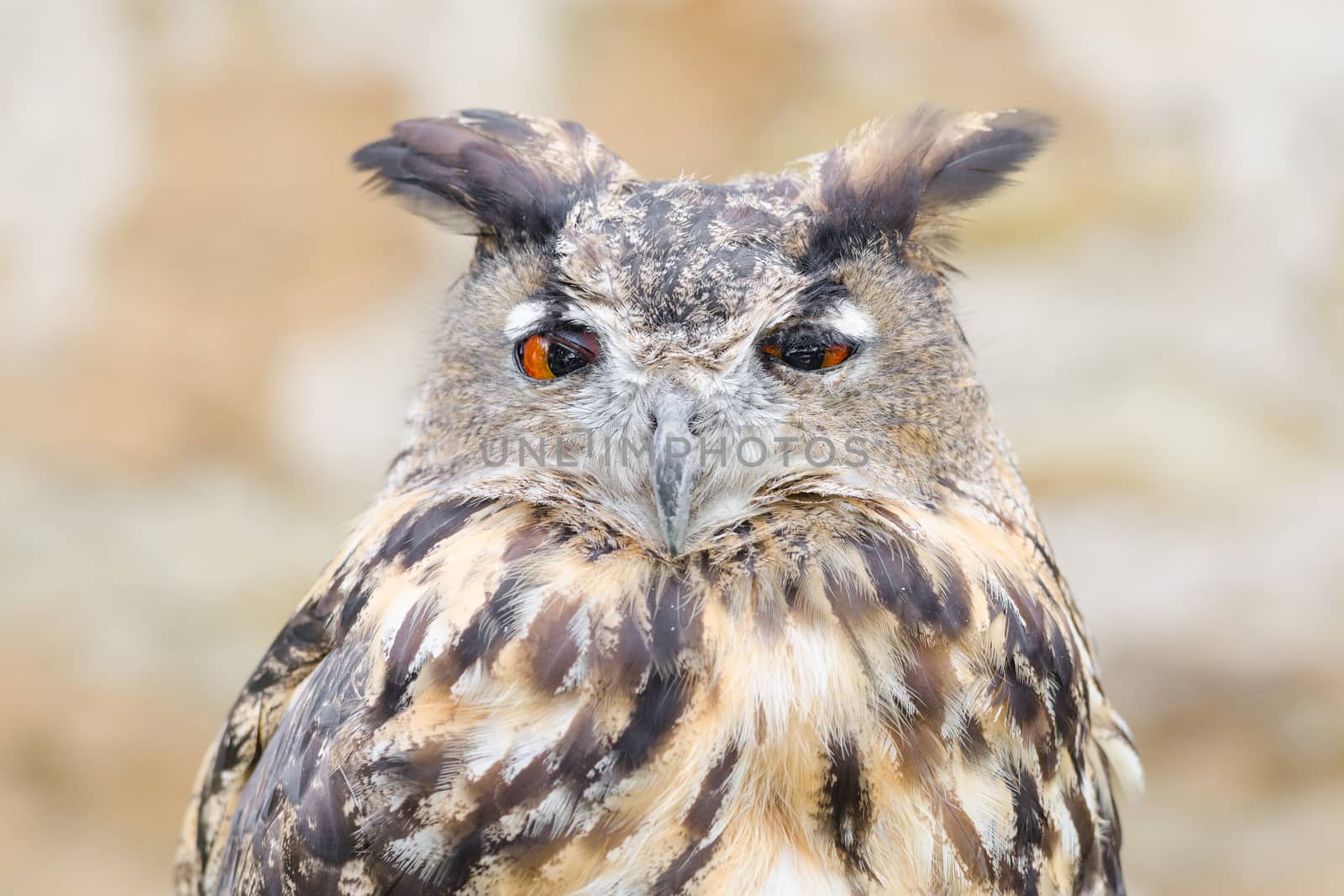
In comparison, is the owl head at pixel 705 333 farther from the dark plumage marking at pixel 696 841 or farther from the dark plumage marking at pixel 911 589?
the dark plumage marking at pixel 696 841

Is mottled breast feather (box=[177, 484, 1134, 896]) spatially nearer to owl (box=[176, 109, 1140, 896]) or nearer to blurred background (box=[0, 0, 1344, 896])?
owl (box=[176, 109, 1140, 896])

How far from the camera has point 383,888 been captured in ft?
2.73

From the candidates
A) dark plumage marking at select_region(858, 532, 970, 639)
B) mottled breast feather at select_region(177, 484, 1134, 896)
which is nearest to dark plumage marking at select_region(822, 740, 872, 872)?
mottled breast feather at select_region(177, 484, 1134, 896)

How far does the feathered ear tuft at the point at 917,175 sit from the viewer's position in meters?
0.93

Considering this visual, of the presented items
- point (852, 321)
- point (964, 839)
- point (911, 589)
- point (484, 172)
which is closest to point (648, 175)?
point (484, 172)

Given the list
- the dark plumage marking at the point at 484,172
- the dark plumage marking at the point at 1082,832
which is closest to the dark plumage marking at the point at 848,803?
the dark plumage marking at the point at 1082,832

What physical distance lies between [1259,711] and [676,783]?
1822 mm

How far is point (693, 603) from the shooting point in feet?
2.77

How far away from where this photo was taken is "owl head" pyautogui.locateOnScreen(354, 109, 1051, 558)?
851 millimetres

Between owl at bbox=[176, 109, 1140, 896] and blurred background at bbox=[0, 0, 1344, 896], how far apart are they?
1.26 m

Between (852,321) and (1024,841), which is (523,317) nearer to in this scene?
(852,321)

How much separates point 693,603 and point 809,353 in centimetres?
21

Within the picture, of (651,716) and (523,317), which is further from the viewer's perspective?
(523,317)

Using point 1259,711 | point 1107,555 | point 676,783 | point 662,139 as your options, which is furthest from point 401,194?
point 1259,711
